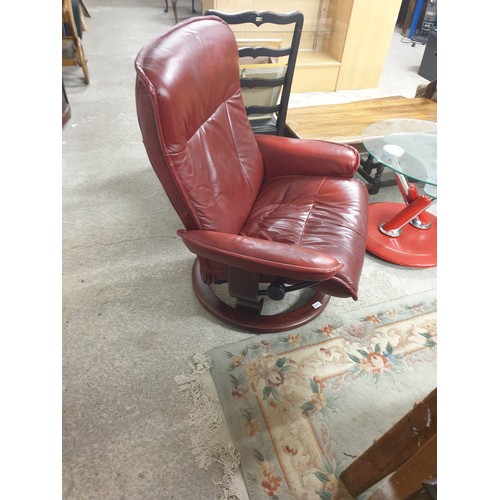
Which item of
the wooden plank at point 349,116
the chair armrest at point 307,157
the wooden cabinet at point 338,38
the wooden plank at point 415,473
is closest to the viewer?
the wooden plank at point 415,473

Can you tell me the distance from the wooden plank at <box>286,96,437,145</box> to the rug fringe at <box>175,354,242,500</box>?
1.42m

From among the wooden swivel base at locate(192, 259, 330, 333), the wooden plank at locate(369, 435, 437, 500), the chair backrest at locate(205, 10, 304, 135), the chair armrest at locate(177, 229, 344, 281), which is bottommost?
the wooden swivel base at locate(192, 259, 330, 333)

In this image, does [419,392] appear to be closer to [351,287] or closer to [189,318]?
[351,287]

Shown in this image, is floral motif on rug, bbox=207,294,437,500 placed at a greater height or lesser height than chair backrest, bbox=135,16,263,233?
lesser

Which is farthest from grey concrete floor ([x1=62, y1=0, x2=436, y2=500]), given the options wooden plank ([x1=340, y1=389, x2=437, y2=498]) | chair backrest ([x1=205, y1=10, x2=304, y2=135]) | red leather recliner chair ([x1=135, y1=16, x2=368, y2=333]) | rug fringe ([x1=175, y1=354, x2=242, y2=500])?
chair backrest ([x1=205, y1=10, x2=304, y2=135])

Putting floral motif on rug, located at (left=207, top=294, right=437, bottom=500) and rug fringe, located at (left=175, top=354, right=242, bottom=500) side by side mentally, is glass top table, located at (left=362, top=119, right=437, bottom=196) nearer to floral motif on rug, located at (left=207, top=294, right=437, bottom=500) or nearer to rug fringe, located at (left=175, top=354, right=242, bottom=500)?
floral motif on rug, located at (left=207, top=294, right=437, bottom=500)

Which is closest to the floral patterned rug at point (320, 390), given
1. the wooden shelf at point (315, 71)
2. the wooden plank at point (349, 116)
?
the wooden plank at point (349, 116)

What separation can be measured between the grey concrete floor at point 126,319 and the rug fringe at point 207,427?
1.2 inches

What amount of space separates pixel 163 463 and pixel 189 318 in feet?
1.79

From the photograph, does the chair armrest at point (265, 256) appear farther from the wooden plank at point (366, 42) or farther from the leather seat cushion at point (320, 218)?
the wooden plank at point (366, 42)

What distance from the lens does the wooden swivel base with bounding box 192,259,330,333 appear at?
4.58ft

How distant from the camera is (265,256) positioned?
995 mm

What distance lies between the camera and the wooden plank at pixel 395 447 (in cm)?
68

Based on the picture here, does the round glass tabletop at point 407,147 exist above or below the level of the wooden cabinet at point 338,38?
below
